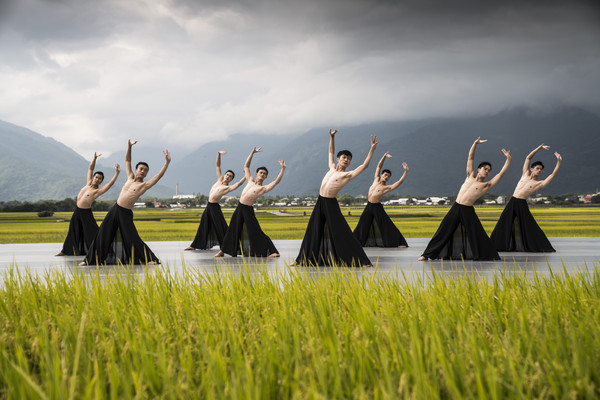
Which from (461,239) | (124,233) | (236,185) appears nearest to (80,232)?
(124,233)

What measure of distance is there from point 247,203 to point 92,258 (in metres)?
3.67

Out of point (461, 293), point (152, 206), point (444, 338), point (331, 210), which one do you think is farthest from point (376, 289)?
point (152, 206)

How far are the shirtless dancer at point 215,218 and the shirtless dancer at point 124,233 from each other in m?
2.85

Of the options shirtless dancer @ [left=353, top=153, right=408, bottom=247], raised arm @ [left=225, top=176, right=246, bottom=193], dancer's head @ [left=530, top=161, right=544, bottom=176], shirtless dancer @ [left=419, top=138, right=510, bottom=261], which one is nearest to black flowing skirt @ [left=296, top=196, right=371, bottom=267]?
shirtless dancer @ [left=419, top=138, right=510, bottom=261]

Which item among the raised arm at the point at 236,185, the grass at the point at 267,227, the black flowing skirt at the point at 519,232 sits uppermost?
the raised arm at the point at 236,185

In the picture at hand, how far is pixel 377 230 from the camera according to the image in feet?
47.9

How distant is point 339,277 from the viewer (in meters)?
5.12

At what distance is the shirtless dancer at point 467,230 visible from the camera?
34.0 feet

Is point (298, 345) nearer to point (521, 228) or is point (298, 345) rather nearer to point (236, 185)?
point (236, 185)

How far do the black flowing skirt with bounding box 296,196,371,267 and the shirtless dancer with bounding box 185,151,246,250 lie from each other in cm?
356

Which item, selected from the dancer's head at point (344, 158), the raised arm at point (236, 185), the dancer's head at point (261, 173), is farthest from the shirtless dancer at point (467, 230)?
the raised arm at point (236, 185)

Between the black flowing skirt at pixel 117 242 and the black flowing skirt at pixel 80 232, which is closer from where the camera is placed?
the black flowing skirt at pixel 117 242

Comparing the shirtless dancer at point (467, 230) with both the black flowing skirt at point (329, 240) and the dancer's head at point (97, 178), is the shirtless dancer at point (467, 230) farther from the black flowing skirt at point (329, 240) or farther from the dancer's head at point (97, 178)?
the dancer's head at point (97, 178)

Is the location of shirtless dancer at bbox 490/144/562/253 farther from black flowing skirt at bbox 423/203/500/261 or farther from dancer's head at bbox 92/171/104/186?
dancer's head at bbox 92/171/104/186
